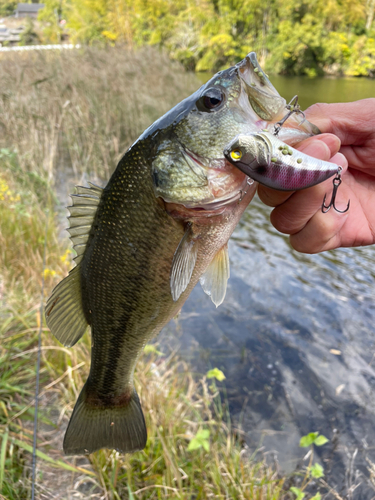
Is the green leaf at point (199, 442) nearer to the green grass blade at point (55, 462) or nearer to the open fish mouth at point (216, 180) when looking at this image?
the green grass blade at point (55, 462)

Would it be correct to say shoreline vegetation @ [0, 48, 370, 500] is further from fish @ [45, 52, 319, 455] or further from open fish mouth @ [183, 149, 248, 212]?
open fish mouth @ [183, 149, 248, 212]

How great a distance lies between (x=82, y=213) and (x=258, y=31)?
38.6 metres

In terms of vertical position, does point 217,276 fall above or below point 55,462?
above

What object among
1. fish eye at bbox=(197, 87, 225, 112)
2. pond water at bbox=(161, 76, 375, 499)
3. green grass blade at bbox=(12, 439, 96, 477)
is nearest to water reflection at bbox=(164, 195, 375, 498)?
pond water at bbox=(161, 76, 375, 499)

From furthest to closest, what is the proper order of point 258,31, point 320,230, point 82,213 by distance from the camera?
1. point 258,31
2. point 320,230
3. point 82,213

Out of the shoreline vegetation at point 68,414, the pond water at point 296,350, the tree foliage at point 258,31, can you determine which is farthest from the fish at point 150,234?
the tree foliage at point 258,31

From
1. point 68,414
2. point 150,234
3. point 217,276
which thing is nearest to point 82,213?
point 150,234

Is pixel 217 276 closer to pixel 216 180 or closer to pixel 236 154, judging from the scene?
pixel 216 180

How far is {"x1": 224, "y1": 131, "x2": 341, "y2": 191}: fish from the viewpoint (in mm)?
1014

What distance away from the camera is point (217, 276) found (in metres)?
1.49

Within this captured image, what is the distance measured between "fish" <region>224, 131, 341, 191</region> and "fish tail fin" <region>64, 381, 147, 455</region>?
1170 mm

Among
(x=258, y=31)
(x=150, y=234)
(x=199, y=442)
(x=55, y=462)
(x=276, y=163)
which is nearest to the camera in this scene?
(x=276, y=163)

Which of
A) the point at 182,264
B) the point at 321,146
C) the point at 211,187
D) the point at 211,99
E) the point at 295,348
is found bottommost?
the point at 295,348

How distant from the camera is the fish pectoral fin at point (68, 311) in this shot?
1453mm
